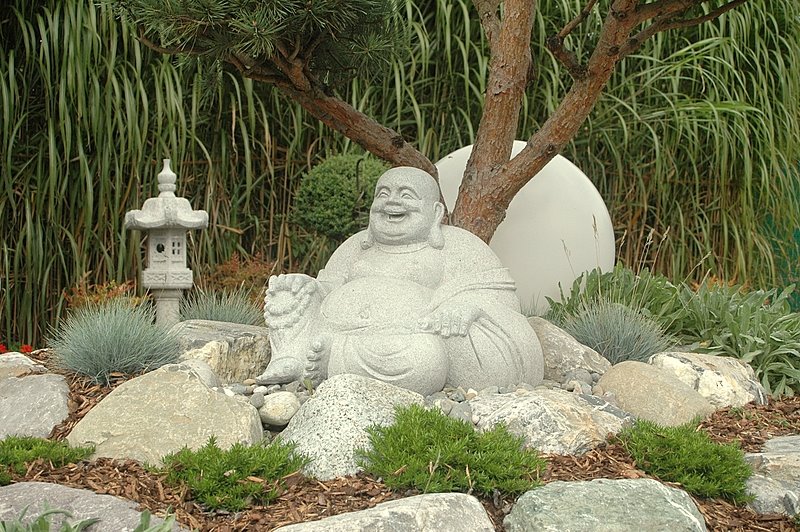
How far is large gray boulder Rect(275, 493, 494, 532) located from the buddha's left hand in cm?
122

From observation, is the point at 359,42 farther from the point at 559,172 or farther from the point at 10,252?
the point at 10,252

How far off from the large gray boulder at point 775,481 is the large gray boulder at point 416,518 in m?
1.02

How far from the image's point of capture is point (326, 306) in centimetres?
413

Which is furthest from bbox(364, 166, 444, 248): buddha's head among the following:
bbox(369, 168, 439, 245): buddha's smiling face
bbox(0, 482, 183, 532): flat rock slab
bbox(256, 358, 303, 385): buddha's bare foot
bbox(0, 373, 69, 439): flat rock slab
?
bbox(0, 482, 183, 532): flat rock slab

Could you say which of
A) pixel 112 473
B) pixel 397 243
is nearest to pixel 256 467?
pixel 112 473

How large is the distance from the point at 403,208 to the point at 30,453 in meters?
1.82

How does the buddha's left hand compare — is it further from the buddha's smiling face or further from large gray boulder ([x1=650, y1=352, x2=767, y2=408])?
large gray boulder ([x1=650, y1=352, x2=767, y2=408])

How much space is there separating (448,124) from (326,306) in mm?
3401

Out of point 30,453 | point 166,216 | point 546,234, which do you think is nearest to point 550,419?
point 30,453

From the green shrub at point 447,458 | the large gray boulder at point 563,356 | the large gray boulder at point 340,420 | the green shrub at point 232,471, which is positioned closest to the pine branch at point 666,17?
the large gray boulder at point 563,356

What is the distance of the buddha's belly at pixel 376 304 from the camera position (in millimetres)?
3955

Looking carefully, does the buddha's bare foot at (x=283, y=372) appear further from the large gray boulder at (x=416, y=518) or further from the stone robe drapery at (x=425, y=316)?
the large gray boulder at (x=416, y=518)

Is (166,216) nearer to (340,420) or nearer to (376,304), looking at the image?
(376,304)

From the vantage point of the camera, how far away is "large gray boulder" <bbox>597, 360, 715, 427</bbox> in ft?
12.6
